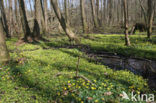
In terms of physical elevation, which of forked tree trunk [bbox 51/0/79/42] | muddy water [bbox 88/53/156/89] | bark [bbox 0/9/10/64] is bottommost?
muddy water [bbox 88/53/156/89]

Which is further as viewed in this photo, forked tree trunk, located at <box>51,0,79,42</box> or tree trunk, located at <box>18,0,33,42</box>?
tree trunk, located at <box>18,0,33,42</box>

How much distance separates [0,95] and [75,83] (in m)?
2.63

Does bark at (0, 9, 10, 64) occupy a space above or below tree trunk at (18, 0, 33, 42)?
below

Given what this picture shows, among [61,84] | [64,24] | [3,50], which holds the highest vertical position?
[64,24]

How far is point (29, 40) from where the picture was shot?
14.1 m

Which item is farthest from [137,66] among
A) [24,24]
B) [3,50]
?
[24,24]

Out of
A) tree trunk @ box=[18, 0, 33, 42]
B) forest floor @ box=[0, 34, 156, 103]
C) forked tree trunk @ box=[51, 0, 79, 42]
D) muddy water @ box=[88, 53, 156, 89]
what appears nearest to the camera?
forest floor @ box=[0, 34, 156, 103]

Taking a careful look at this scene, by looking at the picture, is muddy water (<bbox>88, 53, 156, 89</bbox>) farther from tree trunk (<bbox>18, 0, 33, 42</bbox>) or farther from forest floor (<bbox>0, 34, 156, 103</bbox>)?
tree trunk (<bbox>18, 0, 33, 42</bbox>)

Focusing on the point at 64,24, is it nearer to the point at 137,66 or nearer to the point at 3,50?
the point at 3,50

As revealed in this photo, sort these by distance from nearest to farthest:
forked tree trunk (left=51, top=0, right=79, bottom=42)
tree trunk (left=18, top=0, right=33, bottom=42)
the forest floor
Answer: the forest floor
forked tree trunk (left=51, top=0, right=79, bottom=42)
tree trunk (left=18, top=0, right=33, bottom=42)

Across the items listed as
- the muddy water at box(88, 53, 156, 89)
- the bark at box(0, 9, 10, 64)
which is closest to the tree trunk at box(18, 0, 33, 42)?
the bark at box(0, 9, 10, 64)

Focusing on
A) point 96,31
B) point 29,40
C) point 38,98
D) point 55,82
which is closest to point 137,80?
point 55,82

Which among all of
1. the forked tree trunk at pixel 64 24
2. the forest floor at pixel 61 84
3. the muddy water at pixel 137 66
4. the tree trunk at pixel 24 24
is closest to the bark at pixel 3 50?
the forest floor at pixel 61 84

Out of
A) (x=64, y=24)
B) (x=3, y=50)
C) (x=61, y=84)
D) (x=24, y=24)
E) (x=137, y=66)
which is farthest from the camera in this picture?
(x=24, y=24)
